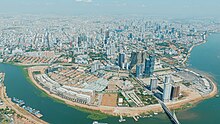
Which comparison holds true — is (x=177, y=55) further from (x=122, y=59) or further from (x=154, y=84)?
(x=154, y=84)

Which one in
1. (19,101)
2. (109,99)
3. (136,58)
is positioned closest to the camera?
(19,101)

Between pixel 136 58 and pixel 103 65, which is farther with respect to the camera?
Answer: pixel 103 65

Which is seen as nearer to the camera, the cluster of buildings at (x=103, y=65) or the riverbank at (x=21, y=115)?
the riverbank at (x=21, y=115)

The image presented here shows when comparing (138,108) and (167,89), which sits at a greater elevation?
(167,89)

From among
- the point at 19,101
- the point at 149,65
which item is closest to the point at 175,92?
the point at 149,65

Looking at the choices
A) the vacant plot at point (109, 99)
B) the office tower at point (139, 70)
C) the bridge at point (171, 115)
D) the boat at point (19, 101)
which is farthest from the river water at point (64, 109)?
the office tower at point (139, 70)

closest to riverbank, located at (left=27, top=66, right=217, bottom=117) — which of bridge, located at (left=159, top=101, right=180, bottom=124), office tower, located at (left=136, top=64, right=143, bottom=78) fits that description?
bridge, located at (left=159, top=101, right=180, bottom=124)

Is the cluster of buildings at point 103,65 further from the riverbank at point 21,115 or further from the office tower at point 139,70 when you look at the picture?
the riverbank at point 21,115

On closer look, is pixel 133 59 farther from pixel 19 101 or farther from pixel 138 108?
pixel 19 101
